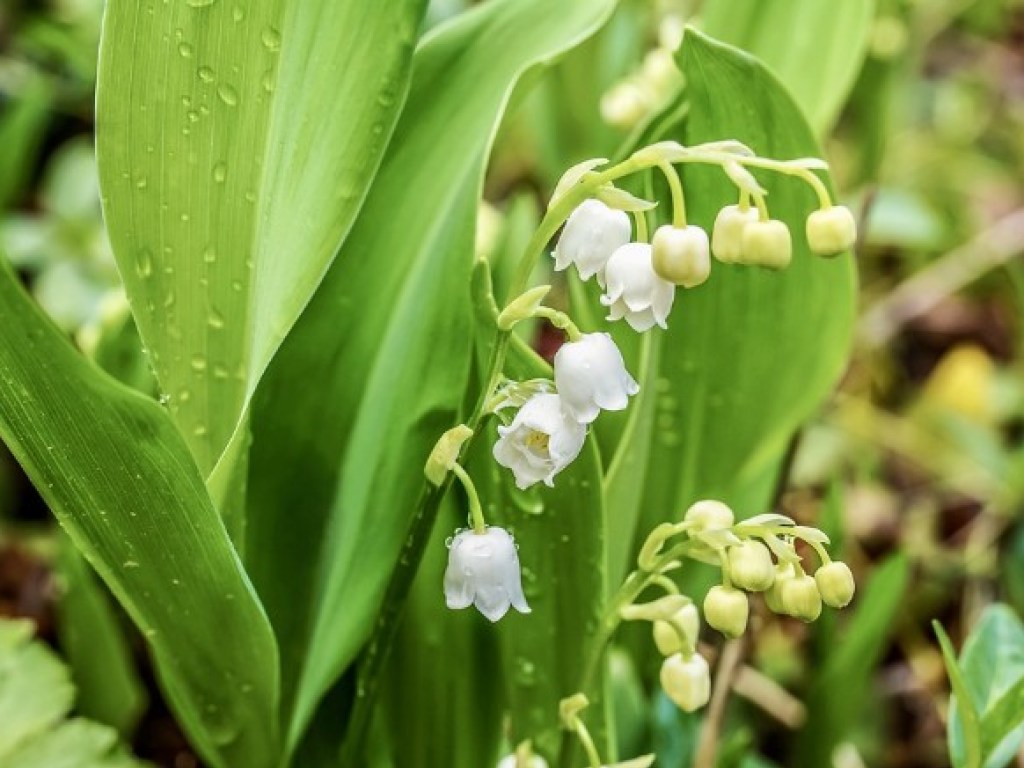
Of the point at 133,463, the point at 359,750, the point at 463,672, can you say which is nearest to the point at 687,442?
the point at 463,672

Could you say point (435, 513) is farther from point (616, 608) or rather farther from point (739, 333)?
point (739, 333)

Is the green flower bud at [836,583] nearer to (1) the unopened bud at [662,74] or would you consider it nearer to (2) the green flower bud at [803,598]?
(2) the green flower bud at [803,598]

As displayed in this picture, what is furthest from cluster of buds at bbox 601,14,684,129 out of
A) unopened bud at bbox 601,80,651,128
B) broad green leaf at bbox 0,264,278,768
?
broad green leaf at bbox 0,264,278,768

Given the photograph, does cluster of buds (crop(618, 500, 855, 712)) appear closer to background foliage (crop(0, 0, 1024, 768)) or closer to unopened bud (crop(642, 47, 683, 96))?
background foliage (crop(0, 0, 1024, 768))

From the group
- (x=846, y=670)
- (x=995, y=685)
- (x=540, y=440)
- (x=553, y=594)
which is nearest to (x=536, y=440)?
(x=540, y=440)

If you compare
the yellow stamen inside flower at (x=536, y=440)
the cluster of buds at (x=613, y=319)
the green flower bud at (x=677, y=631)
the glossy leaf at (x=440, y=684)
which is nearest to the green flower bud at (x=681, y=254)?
the cluster of buds at (x=613, y=319)

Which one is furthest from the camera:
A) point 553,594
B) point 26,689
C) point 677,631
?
point 26,689

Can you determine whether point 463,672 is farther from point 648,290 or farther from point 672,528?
point 648,290
